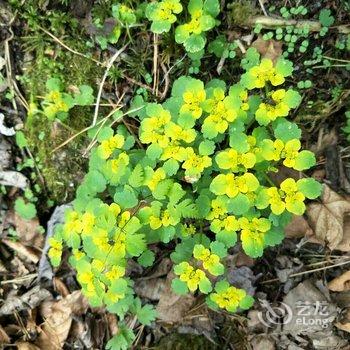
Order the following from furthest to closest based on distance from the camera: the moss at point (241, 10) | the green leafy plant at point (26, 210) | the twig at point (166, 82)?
the green leafy plant at point (26, 210)
the twig at point (166, 82)
the moss at point (241, 10)

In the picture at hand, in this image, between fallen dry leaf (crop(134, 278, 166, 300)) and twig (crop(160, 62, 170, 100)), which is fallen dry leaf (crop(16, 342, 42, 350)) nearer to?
fallen dry leaf (crop(134, 278, 166, 300))

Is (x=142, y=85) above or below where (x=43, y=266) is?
above

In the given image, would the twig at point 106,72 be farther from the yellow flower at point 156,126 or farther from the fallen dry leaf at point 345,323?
the fallen dry leaf at point 345,323

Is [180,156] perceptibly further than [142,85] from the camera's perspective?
No

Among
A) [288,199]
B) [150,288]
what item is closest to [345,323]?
[288,199]

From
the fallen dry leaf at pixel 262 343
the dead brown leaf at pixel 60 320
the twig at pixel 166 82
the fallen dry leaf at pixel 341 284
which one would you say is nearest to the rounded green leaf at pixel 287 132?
the twig at pixel 166 82

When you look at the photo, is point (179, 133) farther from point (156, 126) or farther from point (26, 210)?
point (26, 210)

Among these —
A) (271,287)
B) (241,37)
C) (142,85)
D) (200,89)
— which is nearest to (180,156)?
(200,89)

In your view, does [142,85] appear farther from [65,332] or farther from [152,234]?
[65,332]
